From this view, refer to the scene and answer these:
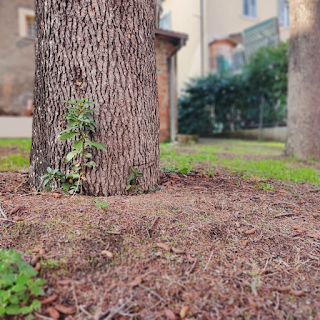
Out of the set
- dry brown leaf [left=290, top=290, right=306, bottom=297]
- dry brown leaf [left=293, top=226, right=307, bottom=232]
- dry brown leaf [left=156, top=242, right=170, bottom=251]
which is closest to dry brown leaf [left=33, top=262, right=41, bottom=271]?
dry brown leaf [left=156, top=242, right=170, bottom=251]

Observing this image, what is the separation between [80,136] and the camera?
2.11 meters

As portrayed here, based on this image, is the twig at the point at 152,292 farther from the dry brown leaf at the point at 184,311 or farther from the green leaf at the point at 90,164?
the green leaf at the point at 90,164

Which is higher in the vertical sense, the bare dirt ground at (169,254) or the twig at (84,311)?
the bare dirt ground at (169,254)

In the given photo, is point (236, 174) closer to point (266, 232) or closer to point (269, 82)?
point (266, 232)

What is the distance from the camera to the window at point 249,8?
601 inches

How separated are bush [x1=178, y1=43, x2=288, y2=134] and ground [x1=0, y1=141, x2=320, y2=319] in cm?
940

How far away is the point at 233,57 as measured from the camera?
49.8 feet

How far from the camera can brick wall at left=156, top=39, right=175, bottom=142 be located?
7.78 meters

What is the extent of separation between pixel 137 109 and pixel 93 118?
0.32 metres

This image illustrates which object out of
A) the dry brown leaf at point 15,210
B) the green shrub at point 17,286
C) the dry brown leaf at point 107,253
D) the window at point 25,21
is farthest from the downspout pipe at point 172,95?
the green shrub at point 17,286

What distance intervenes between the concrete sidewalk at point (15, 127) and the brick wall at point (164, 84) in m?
4.31

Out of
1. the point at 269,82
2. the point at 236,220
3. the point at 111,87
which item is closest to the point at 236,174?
the point at 236,220

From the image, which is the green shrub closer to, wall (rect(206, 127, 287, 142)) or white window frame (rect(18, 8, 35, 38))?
white window frame (rect(18, 8, 35, 38))

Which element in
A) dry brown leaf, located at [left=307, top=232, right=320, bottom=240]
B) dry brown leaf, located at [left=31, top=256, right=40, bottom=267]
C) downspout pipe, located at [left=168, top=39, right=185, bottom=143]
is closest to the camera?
dry brown leaf, located at [left=31, top=256, right=40, bottom=267]
